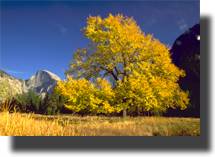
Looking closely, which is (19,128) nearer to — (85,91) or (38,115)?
(38,115)

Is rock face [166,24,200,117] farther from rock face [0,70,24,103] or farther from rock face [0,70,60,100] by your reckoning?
rock face [0,70,24,103]

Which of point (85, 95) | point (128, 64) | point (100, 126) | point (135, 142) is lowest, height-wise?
point (135, 142)

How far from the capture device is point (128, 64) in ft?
15.7

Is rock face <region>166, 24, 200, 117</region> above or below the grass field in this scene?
above

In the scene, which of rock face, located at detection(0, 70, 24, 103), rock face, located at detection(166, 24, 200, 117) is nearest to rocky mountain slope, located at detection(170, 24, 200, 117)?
rock face, located at detection(166, 24, 200, 117)

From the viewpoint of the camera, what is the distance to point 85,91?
15.6ft

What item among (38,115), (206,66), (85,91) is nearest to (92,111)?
(85,91)

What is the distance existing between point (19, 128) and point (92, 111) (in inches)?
29.6

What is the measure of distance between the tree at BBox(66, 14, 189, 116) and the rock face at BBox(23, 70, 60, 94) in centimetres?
18

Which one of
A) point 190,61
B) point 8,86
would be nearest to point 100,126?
point 8,86

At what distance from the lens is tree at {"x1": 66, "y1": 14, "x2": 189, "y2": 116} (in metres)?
4.71

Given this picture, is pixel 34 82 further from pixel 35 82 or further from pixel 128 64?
pixel 128 64

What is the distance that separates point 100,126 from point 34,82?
792 millimetres

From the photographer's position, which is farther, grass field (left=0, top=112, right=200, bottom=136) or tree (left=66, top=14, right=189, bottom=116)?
tree (left=66, top=14, right=189, bottom=116)
